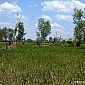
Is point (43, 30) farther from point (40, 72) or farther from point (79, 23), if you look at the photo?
point (40, 72)

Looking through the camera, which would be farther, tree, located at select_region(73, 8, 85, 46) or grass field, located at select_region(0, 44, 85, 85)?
tree, located at select_region(73, 8, 85, 46)

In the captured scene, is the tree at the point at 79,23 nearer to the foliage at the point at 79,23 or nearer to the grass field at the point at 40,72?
the foliage at the point at 79,23

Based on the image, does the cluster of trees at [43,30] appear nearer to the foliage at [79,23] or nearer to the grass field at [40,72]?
the foliage at [79,23]

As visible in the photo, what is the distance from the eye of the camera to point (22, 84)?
10.9m

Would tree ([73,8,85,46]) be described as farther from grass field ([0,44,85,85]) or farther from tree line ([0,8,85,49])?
grass field ([0,44,85,85])

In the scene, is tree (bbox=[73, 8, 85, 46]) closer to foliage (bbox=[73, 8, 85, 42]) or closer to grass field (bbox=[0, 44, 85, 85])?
foliage (bbox=[73, 8, 85, 42])

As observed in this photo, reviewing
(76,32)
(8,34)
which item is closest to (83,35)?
(76,32)

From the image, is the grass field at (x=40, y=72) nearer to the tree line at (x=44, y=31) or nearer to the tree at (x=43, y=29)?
the tree line at (x=44, y=31)

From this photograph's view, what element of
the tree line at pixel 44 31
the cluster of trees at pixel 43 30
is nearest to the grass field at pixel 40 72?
the tree line at pixel 44 31

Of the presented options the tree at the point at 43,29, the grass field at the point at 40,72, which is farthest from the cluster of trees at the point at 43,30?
the grass field at the point at 40,72

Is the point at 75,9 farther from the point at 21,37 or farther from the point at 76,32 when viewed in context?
the point at 21,37

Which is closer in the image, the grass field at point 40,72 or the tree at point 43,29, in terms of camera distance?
the grass field at point 40,72

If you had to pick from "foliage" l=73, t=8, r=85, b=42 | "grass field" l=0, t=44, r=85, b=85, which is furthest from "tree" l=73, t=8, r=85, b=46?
"grass field" l=0, t=44, r=85, b=85

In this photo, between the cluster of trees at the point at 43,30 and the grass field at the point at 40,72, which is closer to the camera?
the grass field at the point at 40,72
